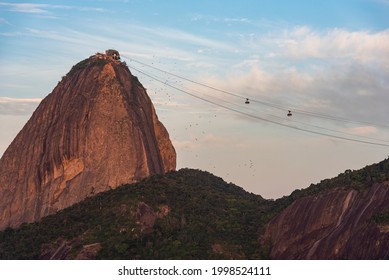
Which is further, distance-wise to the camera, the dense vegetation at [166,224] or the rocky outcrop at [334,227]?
the dense vegetation at [166,224]

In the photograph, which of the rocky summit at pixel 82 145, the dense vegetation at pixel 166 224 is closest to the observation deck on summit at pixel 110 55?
the rocky summit at pixel 82 145

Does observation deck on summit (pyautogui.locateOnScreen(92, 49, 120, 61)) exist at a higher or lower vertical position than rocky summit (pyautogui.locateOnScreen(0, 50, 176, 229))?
higher

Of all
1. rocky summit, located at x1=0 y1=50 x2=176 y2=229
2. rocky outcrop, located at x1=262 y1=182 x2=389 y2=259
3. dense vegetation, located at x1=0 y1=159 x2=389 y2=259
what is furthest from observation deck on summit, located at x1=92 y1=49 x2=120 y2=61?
rocky outcrop, located at x1=262 y1=182 x2=389 y2=259

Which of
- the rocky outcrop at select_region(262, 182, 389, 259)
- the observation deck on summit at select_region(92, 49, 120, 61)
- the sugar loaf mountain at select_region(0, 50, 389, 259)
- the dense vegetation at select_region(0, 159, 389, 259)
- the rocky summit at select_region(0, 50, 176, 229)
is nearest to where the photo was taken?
the rocky outcrop at select_region(262, 182, 389, 259)

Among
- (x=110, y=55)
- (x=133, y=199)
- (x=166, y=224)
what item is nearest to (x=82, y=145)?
(x=110, y=55)

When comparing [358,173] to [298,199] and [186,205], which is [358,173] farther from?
[186,205]

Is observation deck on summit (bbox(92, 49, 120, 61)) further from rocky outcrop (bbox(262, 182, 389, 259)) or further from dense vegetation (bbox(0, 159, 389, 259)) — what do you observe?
rocky outcrop (bbox(262, 182, 389, 259))

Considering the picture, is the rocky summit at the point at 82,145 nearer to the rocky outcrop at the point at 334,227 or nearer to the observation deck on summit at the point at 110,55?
the observation deck on summit at the point at 110,55
